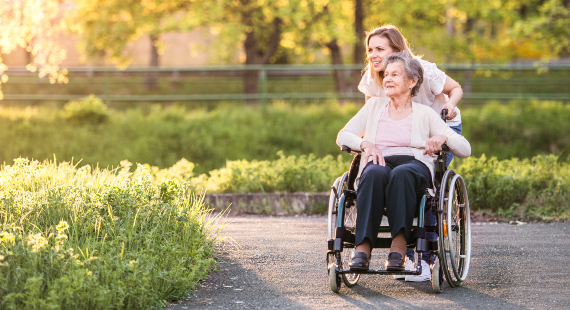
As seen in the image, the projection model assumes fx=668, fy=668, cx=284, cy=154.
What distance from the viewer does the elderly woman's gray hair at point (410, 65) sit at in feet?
14.3

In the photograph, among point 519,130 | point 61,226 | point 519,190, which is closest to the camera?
point 61,226

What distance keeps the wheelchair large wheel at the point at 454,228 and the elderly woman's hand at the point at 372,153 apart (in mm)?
402

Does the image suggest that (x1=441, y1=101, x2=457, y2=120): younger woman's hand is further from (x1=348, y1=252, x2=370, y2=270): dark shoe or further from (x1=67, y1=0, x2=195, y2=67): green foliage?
(x1=67, y1=0, x2=195, y2=67): green foliage

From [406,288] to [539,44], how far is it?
14.0m

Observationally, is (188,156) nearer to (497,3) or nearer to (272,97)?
(272,97)

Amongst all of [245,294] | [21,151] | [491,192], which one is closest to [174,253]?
[245,294]

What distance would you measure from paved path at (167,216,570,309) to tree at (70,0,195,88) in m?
11.9

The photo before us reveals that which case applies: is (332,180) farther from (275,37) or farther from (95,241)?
(275,37)

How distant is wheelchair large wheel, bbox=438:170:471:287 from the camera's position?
3.98m

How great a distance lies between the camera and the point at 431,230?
409cm

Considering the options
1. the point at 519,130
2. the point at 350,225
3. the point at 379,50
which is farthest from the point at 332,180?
the point at 519,130

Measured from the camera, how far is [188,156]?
1352 cm

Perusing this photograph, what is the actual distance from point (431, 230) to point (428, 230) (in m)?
0.02

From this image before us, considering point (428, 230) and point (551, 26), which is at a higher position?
point (551, 26)
